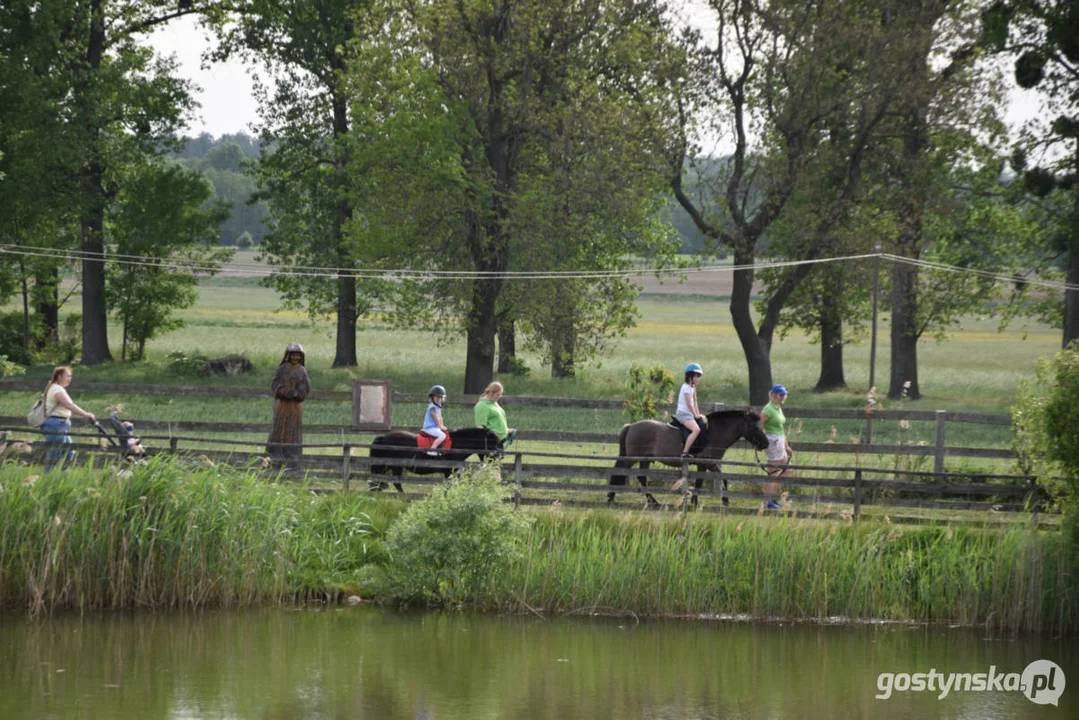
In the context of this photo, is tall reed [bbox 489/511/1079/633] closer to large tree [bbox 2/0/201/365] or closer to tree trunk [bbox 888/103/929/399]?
tree trunk [bbox 888/103/929/399]

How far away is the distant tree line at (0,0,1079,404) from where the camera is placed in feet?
121

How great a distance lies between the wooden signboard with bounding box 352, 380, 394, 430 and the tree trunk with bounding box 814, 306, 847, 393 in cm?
2263

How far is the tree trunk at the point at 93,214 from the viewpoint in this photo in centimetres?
4334

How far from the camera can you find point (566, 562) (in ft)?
53.4

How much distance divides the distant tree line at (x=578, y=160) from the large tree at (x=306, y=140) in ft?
0.51

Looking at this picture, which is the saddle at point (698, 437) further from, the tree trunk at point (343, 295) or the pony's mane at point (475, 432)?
the tree trunk at point (343, 295)

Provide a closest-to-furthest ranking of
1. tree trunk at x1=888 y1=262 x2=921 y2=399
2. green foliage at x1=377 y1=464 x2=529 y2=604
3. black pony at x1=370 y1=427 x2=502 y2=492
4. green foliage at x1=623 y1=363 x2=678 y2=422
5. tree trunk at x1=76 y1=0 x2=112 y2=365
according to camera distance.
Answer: green foliage at x1=377 y1=464 x2=529 y2=604
black pony at x1=370 y1=427 x2=502 y2=492
green foliage at x1=623 y1=363 x2=678 y2=422
tree trunk at x1=888 y1=262 x2=921 y2=399
tree trunk at x1=76 y1=0 x2=112 y2=365

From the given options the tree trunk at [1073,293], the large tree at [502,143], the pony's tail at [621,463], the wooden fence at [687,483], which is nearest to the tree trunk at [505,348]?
the large tree at [502,143]

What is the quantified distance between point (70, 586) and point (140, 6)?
115 ft

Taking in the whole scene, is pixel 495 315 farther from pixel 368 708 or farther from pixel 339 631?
pixel 368 708

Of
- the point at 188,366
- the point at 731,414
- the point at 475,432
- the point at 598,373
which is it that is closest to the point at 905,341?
the point at 598,373

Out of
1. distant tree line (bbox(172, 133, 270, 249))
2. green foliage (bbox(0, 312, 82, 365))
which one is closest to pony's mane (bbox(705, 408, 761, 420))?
green foliage (bbox(0, 312, 82, 365))

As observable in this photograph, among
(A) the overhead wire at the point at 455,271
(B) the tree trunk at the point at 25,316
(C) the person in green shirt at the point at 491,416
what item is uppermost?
(A) the overhead wire at the point at 455,271

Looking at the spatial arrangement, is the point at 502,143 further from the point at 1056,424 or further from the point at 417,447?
the point at 1056,424
